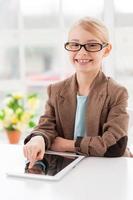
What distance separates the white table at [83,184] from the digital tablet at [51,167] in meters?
0.02

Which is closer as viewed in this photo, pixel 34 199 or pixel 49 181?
pixel 34 199

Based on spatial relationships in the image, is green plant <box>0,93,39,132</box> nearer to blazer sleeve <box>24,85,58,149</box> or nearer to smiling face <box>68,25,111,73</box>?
blazer sleeve <box>24,85,58,149</box>

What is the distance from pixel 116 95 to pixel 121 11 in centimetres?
159

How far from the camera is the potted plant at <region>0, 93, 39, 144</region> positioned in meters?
3.02

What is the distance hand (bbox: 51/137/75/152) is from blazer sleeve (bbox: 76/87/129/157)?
43 mm

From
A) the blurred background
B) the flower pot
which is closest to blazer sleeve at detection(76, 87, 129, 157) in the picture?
the blurred background

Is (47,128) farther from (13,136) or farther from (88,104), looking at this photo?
(13,136)

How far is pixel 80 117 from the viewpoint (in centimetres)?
154

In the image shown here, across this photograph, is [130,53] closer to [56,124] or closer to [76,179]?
[56,124]

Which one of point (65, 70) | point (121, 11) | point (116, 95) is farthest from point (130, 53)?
point (116, 95)

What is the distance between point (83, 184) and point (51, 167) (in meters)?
0.18

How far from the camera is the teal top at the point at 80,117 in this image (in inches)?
60.6

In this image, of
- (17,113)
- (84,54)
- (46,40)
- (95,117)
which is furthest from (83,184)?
(46,40)

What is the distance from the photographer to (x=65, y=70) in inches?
124
